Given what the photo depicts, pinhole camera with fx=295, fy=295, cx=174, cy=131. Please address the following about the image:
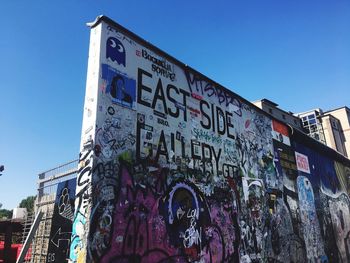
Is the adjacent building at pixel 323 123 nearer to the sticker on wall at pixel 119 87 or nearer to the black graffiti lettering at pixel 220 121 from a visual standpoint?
the black graffiti lettering at pixel 220 121

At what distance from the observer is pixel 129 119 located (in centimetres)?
558

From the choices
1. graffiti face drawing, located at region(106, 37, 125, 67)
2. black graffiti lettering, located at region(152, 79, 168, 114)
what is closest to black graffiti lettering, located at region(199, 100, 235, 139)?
black graffiti lettering, located at region(152, 79, 168, 114)

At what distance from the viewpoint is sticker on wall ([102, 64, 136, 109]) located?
5.43 m

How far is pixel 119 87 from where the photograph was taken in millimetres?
5602

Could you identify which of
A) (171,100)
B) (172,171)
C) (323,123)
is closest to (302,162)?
(171,100)

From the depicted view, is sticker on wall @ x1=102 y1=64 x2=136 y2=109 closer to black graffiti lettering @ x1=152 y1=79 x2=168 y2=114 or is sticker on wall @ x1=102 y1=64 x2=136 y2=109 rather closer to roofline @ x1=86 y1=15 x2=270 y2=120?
black graffiti lettering @ x1=152 y1=79 x2=168 y2=114

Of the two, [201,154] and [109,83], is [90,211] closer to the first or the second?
[109,83]

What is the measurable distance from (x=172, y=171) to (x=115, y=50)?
270cm

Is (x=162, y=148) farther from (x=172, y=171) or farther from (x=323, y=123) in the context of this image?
(x=323, y=123)

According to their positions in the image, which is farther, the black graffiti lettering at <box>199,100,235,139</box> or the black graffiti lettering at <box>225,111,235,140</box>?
the black graffiti lettering at <box>225,111,235,140</box>

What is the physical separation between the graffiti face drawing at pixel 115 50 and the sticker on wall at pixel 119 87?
0.25 m

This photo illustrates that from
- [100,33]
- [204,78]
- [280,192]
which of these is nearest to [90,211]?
[100,33]

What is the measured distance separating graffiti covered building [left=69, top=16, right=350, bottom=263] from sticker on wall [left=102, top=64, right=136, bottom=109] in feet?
0.07

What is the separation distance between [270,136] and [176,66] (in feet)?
15.9
